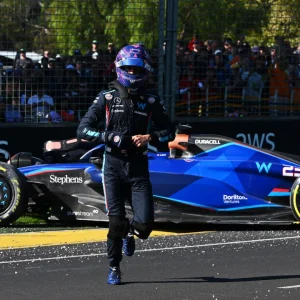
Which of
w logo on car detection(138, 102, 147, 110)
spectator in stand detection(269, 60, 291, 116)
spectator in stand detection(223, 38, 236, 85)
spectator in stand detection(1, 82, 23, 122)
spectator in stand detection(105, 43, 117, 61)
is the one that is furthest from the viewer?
spectator in stand detection(269, 60, 291, 116)

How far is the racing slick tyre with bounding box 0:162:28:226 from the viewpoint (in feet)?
31.6

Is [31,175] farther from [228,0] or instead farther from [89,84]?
[228,0]

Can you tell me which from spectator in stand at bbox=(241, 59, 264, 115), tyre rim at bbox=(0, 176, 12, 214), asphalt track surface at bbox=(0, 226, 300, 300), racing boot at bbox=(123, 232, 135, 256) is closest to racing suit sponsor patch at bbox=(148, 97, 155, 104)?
racing boot at bbox=(123, 232, 135, 256)

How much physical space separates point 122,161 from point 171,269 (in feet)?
Result: 4.57

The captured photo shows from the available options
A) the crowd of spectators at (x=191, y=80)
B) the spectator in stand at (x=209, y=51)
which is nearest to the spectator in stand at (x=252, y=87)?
the crowd of spectators at (x=191, y=80)

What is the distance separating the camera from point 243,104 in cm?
1309

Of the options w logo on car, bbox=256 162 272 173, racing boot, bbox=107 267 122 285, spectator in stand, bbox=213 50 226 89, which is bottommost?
racing boot, bbox=107 267 122 285

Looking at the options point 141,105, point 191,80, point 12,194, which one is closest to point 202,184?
point 12,194

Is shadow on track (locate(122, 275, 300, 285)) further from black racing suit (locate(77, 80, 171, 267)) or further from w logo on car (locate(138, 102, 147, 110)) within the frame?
w logo on car (locate(138, 102, 147, 110))

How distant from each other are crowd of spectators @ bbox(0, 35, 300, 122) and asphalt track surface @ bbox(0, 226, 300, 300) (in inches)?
111

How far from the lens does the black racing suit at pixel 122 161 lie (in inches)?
263

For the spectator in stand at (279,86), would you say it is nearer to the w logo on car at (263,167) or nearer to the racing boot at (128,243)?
the w logo on car at (263,167)

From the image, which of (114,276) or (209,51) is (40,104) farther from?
(114,276)

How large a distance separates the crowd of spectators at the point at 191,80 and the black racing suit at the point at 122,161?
4850 mm
